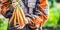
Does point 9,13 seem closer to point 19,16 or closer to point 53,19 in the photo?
point 19,16

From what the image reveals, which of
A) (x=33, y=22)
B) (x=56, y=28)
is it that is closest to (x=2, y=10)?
(x=33, y=22)

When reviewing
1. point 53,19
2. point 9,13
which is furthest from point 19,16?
point 53,19

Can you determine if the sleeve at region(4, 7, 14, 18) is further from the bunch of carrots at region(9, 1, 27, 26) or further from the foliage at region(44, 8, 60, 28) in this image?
the foliage at region(44, 8, 60, 28)

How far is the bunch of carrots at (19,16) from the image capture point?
1183 mm

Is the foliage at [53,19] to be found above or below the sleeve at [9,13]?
below

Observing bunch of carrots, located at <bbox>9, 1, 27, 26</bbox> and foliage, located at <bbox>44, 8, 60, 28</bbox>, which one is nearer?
bunch of carrots, located at <bbox>9, 1, 27, 26</bbox>

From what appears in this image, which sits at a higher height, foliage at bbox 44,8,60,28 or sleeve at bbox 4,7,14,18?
sleeve at bbox 4,7,14,18

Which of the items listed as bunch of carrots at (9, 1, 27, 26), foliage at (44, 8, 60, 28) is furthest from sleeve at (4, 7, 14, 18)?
foliage at (44, 8, 60, 28)

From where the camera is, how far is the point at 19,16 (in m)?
1.19

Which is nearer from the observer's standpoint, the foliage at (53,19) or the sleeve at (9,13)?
the sleeve at (9,13)

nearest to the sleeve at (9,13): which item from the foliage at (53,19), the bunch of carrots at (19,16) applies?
the bunch of carrots at (19,16)

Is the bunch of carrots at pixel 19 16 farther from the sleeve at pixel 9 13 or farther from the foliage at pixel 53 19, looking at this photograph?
the foliage at pixel 53 19

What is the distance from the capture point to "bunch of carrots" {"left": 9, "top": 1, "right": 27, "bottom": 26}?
3.88 ft

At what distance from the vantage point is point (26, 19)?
119 cm
